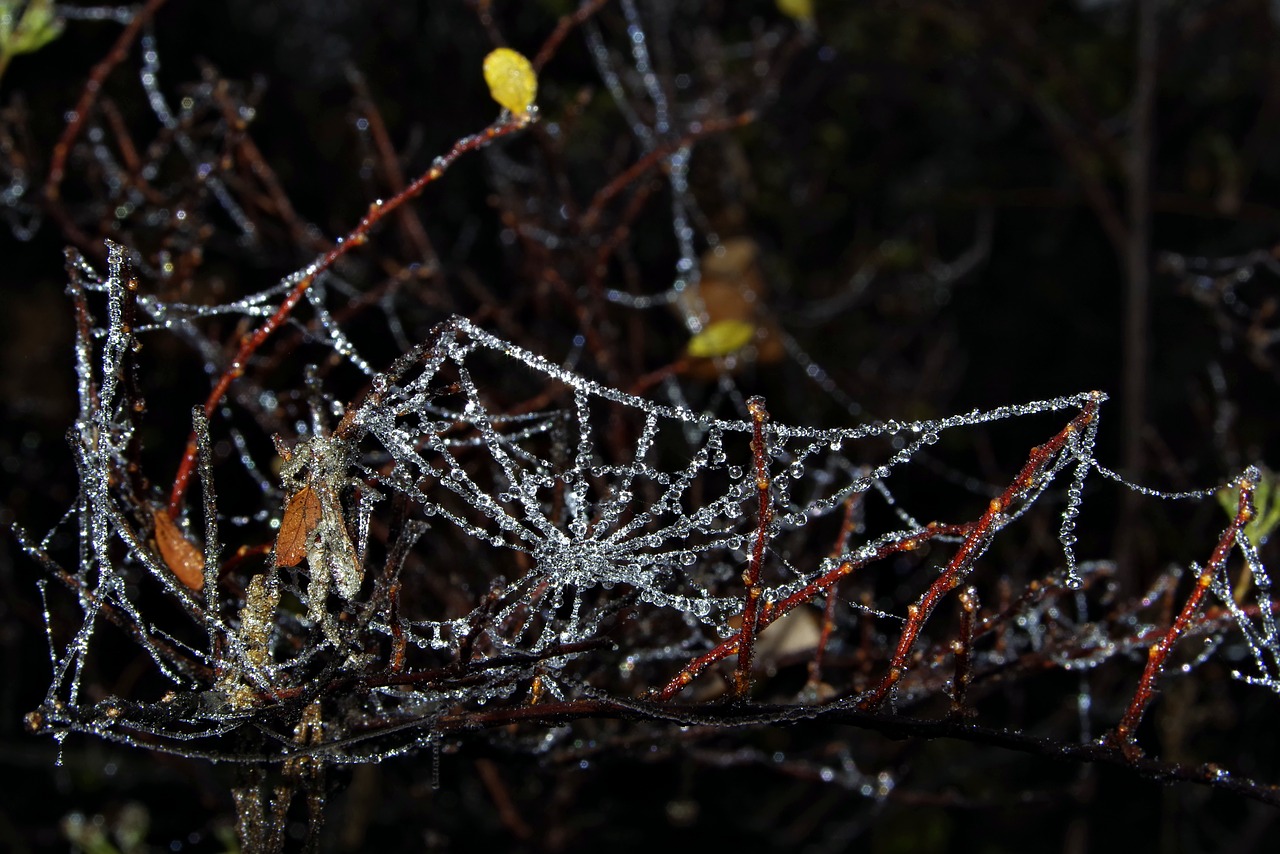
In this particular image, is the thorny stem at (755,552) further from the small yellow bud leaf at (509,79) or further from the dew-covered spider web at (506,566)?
the small yellow bud leaf at (509,79)

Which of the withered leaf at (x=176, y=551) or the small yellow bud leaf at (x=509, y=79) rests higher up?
the small yellow bud leaf at (x=509, y=79)

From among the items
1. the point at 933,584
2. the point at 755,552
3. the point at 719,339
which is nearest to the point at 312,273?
the point at 755,552

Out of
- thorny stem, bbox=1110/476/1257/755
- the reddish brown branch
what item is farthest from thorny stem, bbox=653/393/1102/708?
thorny stem, bbox=1110/476/1257/755

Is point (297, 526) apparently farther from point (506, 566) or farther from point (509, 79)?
point (506, 566)

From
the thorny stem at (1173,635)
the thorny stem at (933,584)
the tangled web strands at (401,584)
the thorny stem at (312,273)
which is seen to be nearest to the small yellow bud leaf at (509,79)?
the thorny stem at (312,273)

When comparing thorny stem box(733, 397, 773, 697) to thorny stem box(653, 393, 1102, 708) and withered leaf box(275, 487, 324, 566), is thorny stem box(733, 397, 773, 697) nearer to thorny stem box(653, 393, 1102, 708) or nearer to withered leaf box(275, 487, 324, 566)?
thorny stem box(653, 393, 1102, 708)
